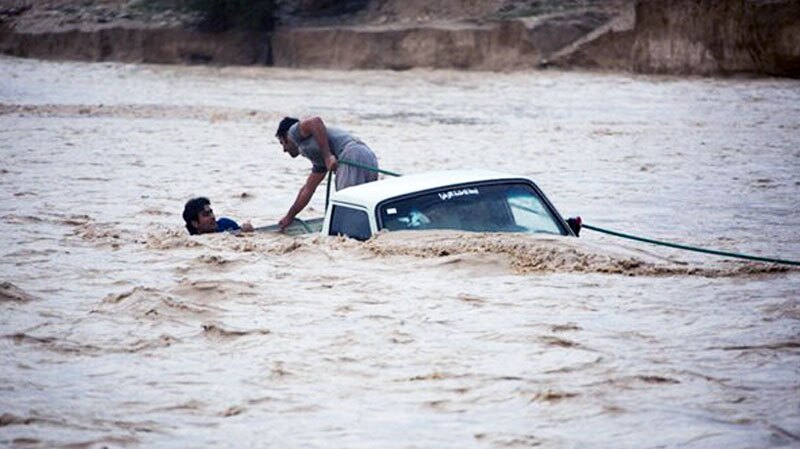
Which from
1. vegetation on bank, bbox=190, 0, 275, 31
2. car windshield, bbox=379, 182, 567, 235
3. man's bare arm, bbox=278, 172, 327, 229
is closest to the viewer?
car windshield, bbox=379, 182, 567, 235

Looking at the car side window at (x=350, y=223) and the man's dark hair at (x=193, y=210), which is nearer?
the car side window at (x=350, y=223)

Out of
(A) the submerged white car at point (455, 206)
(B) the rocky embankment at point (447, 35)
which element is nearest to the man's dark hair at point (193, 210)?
(A) the submerged white car at point (455, 206)

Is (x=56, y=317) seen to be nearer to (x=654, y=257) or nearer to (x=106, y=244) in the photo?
(x=106, y=244)

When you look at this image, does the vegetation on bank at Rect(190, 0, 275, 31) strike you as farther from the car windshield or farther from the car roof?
the car windshield

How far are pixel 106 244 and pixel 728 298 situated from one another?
217 inches

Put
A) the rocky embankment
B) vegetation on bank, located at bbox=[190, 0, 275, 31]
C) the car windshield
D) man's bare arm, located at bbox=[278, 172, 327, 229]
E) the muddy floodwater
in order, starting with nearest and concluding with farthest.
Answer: the muddy floodwater < the car windshield < man's bare arm, located at bbox=[278, 172, 327, 229] < the rocky embankment < vegetation on bank, located at bbox=[190, 0, 275, 31]

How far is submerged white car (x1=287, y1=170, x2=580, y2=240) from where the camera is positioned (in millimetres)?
9242

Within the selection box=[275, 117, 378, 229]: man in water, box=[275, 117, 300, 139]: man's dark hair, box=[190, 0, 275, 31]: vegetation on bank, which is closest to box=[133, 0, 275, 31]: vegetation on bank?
box=[190, 0, 275, 31]: vegetation on bank

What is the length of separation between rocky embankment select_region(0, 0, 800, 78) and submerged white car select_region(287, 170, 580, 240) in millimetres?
23805

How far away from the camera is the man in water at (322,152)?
38.8 feet

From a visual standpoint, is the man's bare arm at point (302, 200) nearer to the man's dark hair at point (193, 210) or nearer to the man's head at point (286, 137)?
the man's head at point (286, 137)

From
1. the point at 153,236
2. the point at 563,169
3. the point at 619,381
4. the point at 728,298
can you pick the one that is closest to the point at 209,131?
the point at 563,169

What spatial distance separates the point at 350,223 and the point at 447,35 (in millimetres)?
28386

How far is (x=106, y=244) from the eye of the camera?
1192cm
